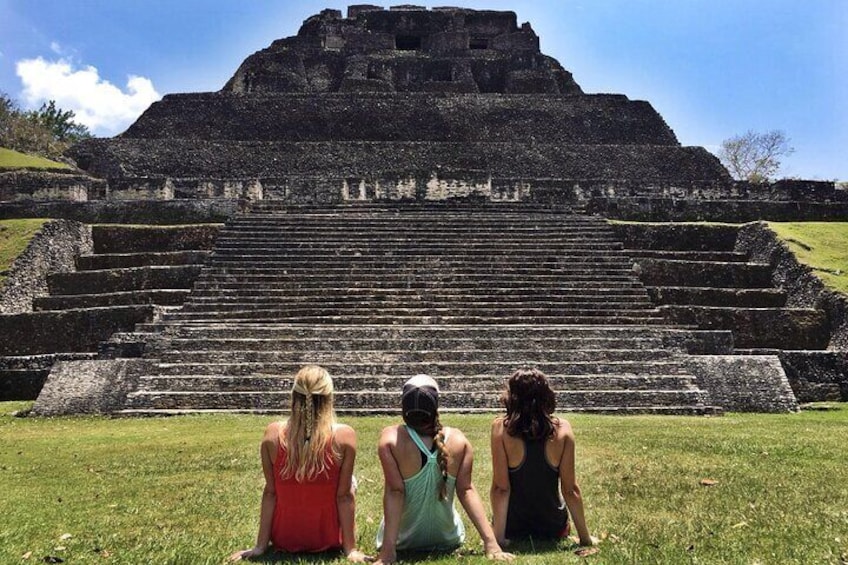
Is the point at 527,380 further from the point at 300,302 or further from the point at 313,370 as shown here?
the point at 300,302

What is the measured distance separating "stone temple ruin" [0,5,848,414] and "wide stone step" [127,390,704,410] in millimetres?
29

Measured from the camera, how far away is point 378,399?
9.95 meters

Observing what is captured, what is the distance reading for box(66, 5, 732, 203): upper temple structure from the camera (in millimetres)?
19547

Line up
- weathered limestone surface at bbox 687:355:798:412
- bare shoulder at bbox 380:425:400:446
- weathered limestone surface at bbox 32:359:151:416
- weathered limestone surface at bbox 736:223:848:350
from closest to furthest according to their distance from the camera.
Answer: bare shoulder at bbox 380:425:400:446, weathered limestone surface at bbox 32:359:151:416, weathered limestone surface at bbox 687:355:798:412, weathered limestone surface at bbox 736:223:848:350

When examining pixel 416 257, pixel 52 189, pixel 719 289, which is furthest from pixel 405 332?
pixel 52 189

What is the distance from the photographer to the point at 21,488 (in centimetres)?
554

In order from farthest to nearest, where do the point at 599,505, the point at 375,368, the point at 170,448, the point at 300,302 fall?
the point at 300,302, the point at 375,368, the point at 170,448, the point at 599,505

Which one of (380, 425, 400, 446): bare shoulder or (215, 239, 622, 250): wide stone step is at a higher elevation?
(215, 239, 622, 250): wide stone step

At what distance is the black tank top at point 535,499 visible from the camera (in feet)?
12.7

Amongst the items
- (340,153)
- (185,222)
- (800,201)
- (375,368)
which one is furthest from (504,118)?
(375,368)

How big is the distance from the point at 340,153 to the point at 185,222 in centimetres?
785

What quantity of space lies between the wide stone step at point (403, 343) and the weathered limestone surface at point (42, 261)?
3.86 metres

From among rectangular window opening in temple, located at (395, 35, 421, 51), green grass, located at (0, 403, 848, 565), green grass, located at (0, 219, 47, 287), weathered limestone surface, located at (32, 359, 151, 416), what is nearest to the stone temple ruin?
weathered limestone surface, located at (32, 359, 151, 416)

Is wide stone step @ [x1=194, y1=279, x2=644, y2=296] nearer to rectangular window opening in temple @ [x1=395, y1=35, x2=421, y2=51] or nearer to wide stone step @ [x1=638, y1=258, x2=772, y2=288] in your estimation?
wide stone step @ [x1=638, y1=258, x2=772, y2=288]
